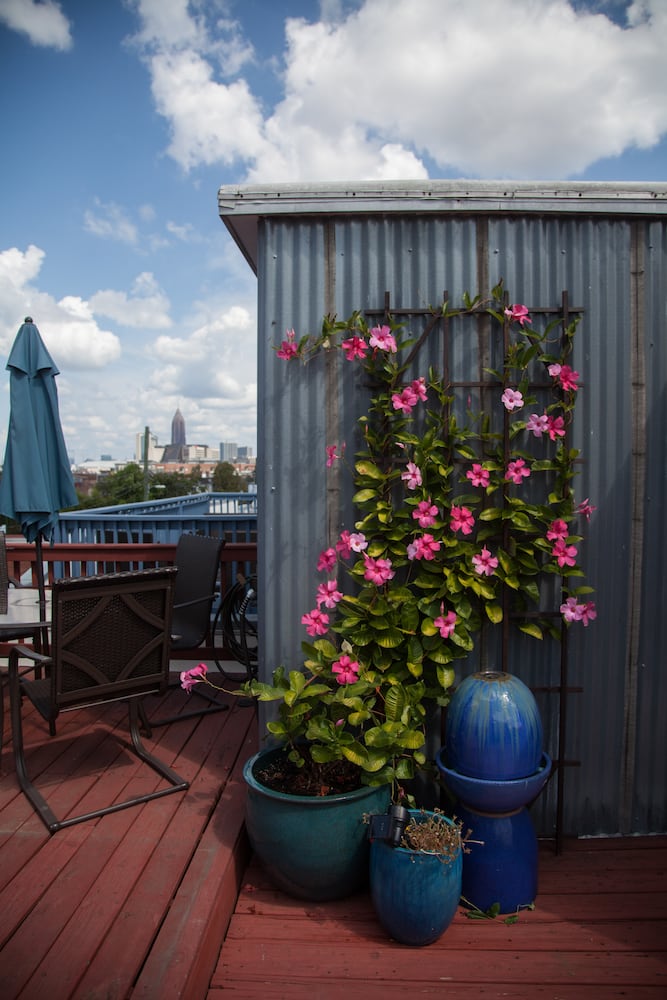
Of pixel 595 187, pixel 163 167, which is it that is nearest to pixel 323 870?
pixel 595 187

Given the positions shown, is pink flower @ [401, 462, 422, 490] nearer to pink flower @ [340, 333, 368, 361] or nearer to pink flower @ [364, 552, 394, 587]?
pink flower @ [364, 552, 394, 587]

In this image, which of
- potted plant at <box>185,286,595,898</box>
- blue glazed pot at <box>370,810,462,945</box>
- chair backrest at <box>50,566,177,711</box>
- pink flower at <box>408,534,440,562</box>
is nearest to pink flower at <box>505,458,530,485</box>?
potted plant at <box>185,286,595,898</box>

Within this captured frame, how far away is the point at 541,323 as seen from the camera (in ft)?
8.61

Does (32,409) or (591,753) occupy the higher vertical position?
(32,409)

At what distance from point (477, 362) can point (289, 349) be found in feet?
2.63

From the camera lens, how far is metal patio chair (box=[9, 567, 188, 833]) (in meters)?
2.44

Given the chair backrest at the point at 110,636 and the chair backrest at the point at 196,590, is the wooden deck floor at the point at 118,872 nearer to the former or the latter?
the chair backrest at the point at 110,636

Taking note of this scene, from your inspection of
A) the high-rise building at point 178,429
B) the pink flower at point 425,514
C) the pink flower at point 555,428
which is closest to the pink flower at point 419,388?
the pink flower at point 425,514

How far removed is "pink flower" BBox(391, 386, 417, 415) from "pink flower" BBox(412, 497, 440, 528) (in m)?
0.39

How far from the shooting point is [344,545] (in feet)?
8.14

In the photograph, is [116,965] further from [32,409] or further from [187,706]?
[32,409]

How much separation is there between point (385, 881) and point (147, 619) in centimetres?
138

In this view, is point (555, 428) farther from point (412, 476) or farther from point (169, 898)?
point (169, 898)

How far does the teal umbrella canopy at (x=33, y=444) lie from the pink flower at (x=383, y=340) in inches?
76.0
